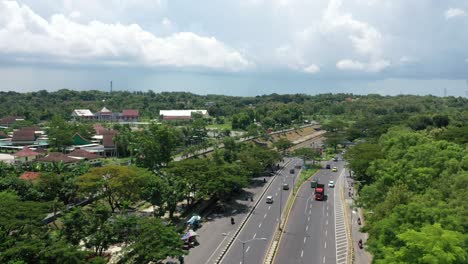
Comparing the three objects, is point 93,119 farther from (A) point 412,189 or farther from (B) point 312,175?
(A) point 412,189

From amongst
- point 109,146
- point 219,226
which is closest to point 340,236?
point 219,226

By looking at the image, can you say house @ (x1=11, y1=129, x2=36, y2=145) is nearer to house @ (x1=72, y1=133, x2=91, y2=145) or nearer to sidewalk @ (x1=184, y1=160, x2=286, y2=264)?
house @ (x1=72, y1=133, x2=91, y2=145)

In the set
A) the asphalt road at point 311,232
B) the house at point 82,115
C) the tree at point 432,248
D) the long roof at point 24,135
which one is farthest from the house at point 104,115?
the tree at point 432,248

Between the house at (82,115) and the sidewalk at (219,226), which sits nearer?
the sidewalk at (219,226)

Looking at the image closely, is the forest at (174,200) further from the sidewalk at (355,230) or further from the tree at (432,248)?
the sidewalk at (355,230)

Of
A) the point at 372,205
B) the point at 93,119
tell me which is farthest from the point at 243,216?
the point at 93,119
